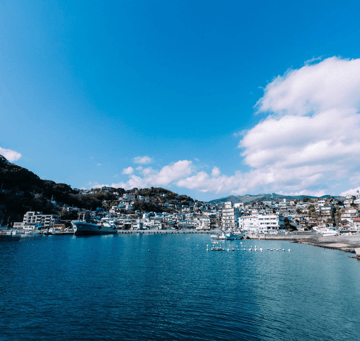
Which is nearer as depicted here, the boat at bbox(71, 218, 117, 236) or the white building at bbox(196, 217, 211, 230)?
the boat at bbox(71, 218, 117, 236)

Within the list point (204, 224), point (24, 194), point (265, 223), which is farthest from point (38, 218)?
point (265, 223)

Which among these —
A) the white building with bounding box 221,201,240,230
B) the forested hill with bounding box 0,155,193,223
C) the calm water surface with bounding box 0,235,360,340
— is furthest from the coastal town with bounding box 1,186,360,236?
the calm water surface with bounding box 0,235,360,340

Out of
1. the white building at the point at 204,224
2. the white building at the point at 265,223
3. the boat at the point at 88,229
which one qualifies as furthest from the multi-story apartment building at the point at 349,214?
the boat at the point at 88,229

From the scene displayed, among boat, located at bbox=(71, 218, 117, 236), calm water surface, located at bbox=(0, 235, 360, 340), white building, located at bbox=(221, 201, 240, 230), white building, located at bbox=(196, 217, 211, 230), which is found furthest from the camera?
white building, located at bbox=(196, 217, 211, 230)

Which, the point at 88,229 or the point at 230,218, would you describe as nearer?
the point at 88,229

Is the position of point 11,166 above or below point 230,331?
above

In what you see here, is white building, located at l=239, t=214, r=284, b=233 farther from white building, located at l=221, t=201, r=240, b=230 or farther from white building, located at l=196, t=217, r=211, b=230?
white building, located at l=196, t=217, r=211, b=230

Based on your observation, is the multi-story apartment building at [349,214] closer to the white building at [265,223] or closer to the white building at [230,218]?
the white building at [265,223]

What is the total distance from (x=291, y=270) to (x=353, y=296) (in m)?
12.2

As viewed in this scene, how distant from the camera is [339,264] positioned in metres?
36.4

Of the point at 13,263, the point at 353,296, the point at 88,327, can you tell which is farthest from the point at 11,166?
the point at 353,296

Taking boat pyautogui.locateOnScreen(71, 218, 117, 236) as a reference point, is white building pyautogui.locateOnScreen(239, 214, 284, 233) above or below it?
above

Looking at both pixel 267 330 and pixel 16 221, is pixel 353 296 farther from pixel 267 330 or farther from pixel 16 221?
pixel 16 221

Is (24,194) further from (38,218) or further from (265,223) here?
(265,223)
